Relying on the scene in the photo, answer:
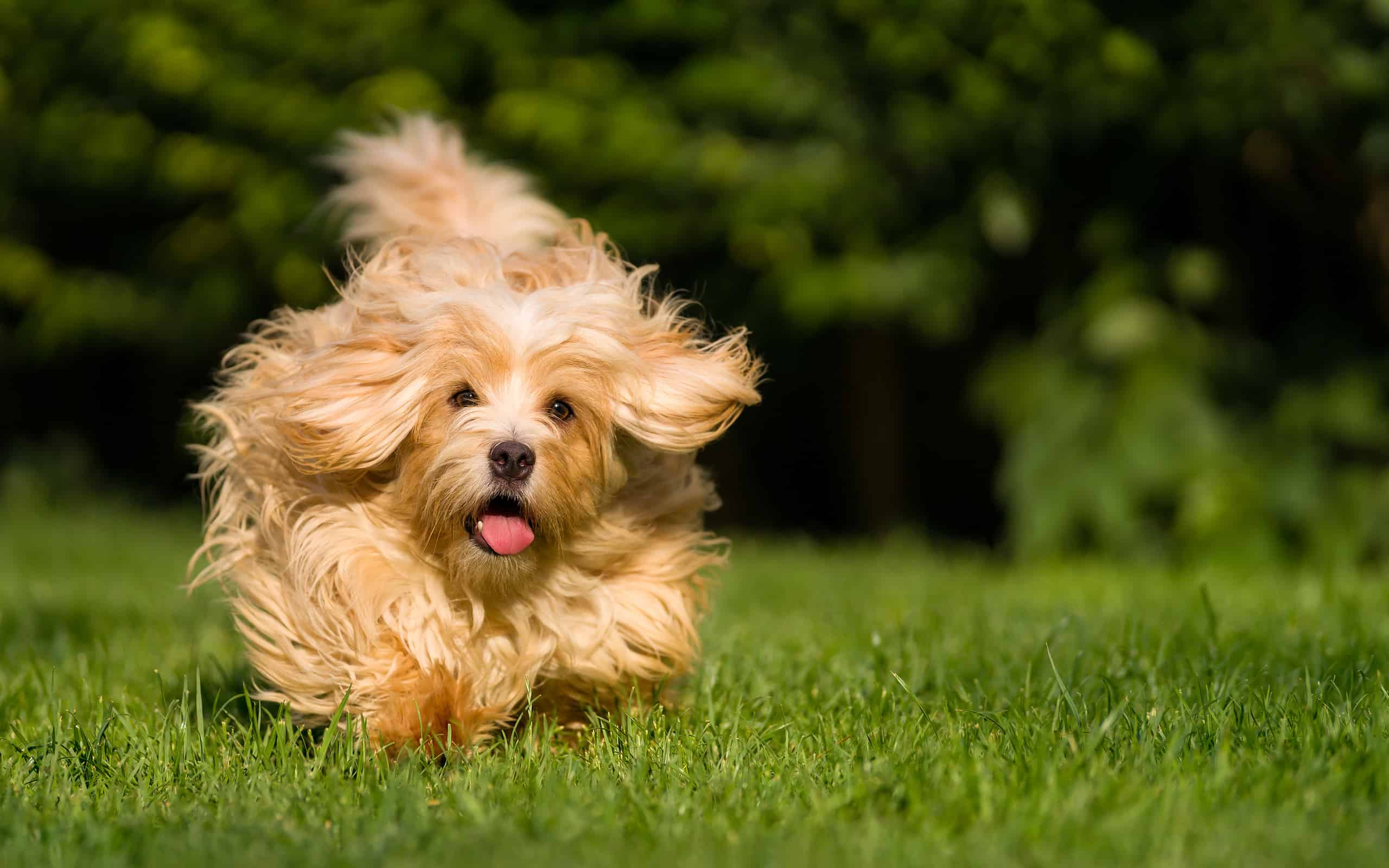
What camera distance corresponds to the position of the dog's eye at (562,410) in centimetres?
335

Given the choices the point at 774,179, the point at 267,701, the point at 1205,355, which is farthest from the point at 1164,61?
the point at 267,701

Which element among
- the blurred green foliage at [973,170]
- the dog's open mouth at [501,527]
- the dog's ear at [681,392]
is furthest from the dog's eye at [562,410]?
the blurred green foliage at [973,170]

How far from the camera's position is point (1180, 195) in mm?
7770

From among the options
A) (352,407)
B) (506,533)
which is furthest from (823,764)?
(352,407)

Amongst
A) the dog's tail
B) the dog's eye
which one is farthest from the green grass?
the dog's tail

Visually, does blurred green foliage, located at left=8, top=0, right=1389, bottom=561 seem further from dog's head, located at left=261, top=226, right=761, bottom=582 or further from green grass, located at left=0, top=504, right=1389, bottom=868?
dog's head, located at left=261, top=226, right=761, bottom=582

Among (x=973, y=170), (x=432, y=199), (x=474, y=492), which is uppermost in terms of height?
(x=973, y=170)

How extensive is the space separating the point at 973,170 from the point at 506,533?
17.1ft

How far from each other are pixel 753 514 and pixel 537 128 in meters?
4.92

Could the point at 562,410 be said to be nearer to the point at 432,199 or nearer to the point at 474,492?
the point at 474,492

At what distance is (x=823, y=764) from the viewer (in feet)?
9.05

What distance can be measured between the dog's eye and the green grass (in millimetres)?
703

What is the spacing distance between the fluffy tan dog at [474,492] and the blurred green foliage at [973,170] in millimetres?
4177

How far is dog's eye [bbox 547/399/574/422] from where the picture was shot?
3.35 m
